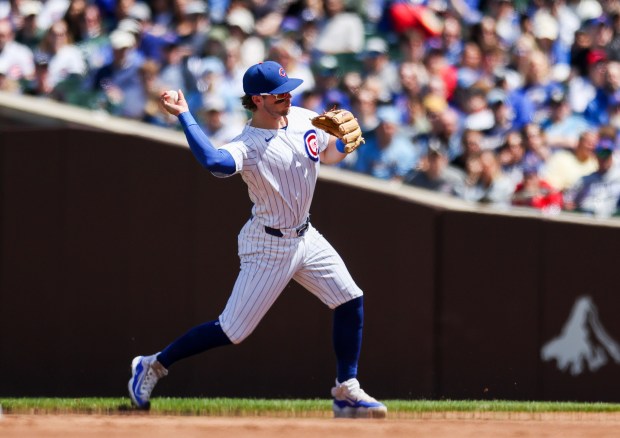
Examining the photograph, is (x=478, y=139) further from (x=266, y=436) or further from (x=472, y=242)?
(x=266, y=436)

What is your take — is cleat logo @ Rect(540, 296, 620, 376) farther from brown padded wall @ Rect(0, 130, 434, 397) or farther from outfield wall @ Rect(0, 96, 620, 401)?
brown padded wall @ Rect(0, 130, 434, 397)

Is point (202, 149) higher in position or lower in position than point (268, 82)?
lower

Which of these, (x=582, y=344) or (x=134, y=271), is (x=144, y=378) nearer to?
(x=134, y=271)

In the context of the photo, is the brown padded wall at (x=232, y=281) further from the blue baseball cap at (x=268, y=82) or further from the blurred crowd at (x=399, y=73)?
the blue baseball cap at (x=268, y=82)

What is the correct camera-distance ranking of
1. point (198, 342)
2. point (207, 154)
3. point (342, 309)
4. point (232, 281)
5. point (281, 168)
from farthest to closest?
point (232, 281), point (342, 309), point (198, 342), point (281, 168), point (207, 154)

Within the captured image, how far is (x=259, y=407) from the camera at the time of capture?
853cm

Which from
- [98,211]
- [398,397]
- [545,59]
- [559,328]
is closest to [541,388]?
[559,328]

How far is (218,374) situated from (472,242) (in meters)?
2.04

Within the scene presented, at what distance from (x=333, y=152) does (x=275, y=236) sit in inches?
24.7

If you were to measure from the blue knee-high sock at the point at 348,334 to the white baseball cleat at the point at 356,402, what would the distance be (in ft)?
0.18

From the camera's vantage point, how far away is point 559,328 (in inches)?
382

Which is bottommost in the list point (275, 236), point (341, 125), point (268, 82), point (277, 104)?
point (275, 236)

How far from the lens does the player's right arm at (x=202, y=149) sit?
7.15 m

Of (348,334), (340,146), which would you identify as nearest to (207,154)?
(340,146)
